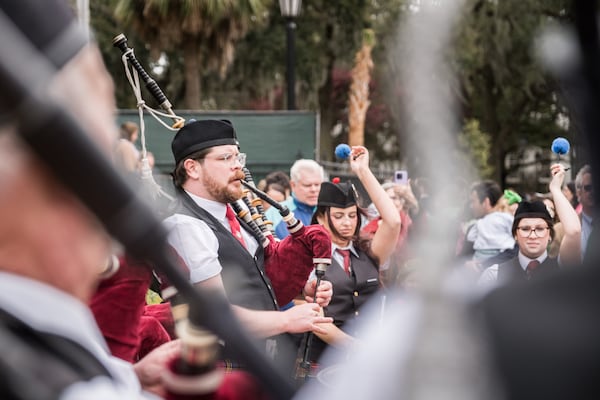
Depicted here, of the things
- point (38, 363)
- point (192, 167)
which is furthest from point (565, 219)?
point (38, 363)

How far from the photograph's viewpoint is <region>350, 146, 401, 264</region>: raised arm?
480cm

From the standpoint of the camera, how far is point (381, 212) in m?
4.77

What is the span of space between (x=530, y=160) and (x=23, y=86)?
35932 mm

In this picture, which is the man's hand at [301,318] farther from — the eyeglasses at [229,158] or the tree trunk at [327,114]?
the tree trunk at [327,114]

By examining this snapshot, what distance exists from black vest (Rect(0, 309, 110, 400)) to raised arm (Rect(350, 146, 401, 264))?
13.3 ft

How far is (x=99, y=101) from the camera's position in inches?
32.1

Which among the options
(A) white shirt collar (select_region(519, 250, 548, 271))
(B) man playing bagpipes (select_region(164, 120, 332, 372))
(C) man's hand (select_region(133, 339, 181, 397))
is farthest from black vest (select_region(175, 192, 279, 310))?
(A) white shirt collar (select_region(519, 250, 548, 271))

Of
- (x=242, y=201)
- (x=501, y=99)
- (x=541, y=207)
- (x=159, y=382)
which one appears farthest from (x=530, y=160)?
(x=159, y=382)

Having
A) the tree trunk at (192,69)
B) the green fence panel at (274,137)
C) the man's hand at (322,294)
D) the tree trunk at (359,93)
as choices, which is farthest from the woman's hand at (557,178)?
the tree trunk at (359,93)

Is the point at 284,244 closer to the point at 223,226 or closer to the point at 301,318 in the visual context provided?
the point at 223,226

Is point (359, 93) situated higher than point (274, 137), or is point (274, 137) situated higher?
point (359, 93)

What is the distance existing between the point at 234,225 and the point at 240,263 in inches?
16.9

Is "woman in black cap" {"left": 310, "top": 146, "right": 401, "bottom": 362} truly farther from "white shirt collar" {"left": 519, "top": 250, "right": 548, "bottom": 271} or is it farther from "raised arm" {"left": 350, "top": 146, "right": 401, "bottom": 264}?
"white shirt collar" {"left": 519, "top": 250, "right": 548, "bottom": 271}

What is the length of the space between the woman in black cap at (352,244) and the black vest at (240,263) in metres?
0.91
